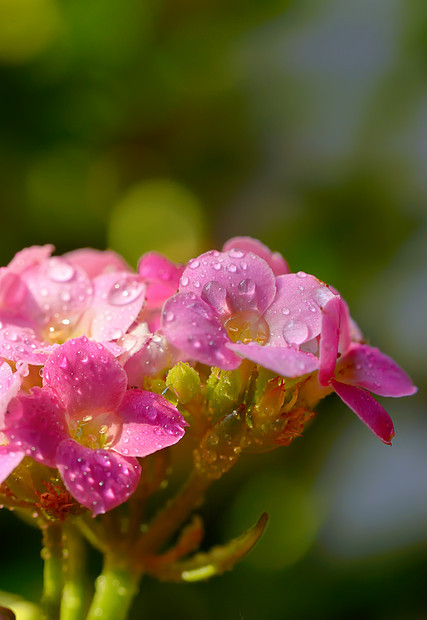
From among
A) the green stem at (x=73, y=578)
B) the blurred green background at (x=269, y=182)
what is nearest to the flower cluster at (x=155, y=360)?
the green stem at (x=73, y=578)

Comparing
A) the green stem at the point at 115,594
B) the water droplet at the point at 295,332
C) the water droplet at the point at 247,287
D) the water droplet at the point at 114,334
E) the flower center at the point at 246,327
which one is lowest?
the green stem at the point at 115,594

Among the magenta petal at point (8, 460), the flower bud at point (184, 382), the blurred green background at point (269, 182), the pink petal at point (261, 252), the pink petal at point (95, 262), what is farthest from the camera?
the blurred green background at point (269, 182)

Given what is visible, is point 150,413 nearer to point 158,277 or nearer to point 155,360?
point 155,360

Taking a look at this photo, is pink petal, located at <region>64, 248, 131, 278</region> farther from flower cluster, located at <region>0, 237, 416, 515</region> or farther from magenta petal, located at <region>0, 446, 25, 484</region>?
magenta petal, located at <region>0, 446, 25, 484</region>

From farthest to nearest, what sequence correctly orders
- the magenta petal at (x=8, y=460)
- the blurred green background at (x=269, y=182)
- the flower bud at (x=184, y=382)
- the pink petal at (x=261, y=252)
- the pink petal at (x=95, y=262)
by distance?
the blurred green background at (x=269, y=182) → the pink petal at (x=95, y=262) → the pink petal at (x=261, y=252) → the flower bud at (x=184, y=382) → the magenta petal at (x=8, y=460)

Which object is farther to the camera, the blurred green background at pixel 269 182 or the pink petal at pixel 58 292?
the blurred green background at pixel 269 182

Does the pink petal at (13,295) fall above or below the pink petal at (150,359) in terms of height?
below

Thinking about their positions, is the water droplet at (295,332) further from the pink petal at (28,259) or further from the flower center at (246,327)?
the pink petal at (28,259)

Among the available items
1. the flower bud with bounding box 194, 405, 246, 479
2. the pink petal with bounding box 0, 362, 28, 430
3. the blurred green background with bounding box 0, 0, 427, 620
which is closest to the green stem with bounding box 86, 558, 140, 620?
the flower bud with bounding box 194, 405, 246, 479
